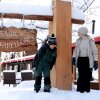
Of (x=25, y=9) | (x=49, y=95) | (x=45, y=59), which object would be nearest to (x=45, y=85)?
(x=49, y=95)

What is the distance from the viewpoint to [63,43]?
7.30m

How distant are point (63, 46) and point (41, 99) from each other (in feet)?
5.04

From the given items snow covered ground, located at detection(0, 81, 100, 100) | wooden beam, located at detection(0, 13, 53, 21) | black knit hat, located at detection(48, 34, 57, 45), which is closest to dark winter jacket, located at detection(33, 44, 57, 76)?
black knit hat, located at detection(48, 34, 57, 45)

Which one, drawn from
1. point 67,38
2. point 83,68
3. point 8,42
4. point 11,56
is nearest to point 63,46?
point 67,38

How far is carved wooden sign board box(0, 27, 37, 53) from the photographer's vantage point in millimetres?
7148

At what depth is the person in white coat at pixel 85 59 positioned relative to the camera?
7078mm

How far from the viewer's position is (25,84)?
25.7 ft

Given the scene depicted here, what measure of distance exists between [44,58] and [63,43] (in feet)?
2.24

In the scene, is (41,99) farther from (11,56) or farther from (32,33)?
(11,56)

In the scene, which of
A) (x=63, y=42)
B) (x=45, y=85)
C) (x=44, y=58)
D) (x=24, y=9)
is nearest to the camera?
(x=45, y=85)

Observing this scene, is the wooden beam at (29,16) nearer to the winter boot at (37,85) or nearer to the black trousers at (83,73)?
the black trousers at (83,73)

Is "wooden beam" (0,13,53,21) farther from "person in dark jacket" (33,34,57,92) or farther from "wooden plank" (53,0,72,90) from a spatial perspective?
"person in dark jacket" (33,34,57,92)

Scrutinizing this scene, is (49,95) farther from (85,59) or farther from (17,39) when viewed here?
(17,39)

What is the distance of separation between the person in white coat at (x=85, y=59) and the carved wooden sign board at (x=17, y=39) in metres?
1.05
